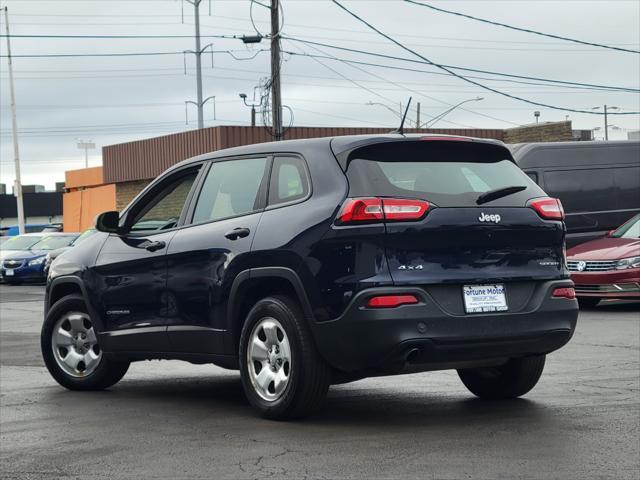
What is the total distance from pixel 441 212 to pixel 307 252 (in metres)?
0.87

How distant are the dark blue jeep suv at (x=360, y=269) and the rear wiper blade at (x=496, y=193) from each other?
0.01 meters

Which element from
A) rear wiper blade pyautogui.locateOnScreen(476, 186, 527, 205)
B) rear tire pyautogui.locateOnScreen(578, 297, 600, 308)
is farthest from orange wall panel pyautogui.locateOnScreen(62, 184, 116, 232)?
rear wiper blade pyautogui.locateOnScreen(476, 186, 527, 205)

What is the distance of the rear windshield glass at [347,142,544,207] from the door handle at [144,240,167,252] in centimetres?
192

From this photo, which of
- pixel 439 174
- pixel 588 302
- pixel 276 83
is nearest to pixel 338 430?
pixel 439 174

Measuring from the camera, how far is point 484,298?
7508 millimetres

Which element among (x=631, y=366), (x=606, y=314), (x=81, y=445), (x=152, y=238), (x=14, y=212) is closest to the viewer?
(x=81, y=445)

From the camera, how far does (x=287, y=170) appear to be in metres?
8.11

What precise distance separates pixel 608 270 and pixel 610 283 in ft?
0.63

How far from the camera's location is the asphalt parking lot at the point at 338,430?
249 inches

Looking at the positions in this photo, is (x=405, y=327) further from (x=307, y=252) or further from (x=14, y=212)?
(x=14, y=212)

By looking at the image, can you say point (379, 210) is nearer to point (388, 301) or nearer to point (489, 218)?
point (388, 301)

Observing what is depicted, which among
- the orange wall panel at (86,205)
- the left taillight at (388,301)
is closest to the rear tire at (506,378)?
the left taillight at (388,301)

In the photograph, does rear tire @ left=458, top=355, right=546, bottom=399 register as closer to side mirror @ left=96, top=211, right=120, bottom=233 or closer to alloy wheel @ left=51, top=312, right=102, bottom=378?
side mirror @ left=96, top=211, right=120, bottom=233

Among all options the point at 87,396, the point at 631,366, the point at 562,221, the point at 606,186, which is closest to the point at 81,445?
the point at 87,396
